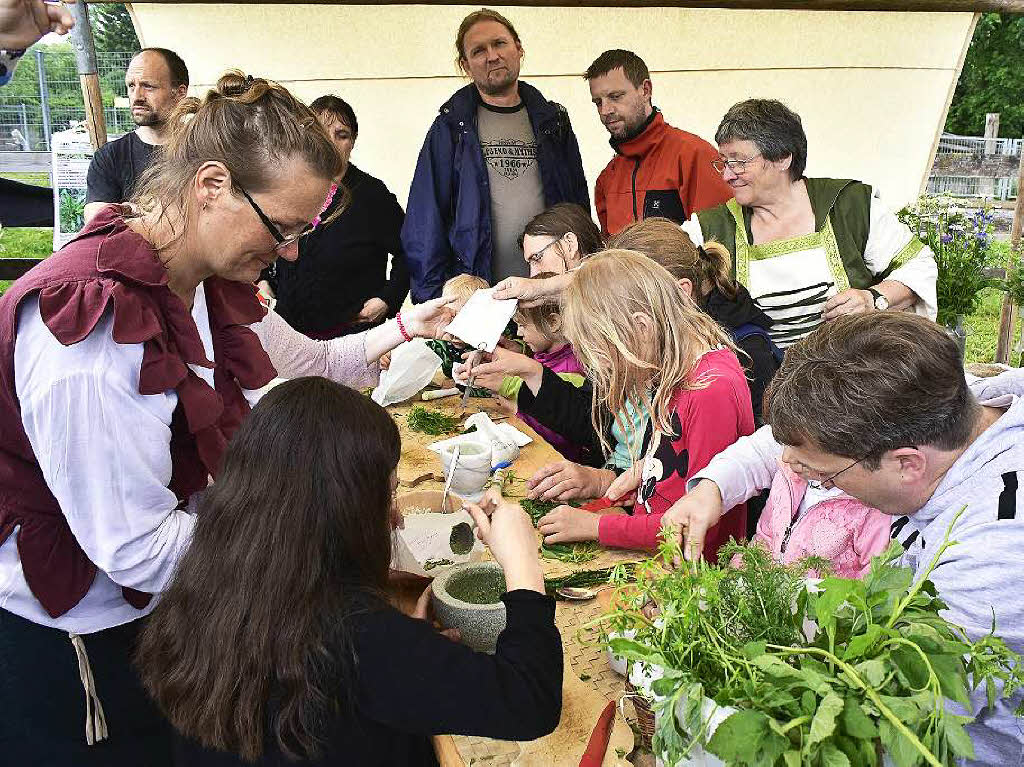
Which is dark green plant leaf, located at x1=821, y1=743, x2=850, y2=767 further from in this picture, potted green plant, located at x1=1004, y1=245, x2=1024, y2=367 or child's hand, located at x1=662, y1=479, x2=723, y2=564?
potted green plant, located at x1=1004, y1=245, x2=1024, y2=367

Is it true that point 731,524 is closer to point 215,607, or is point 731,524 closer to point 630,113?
point 215,607

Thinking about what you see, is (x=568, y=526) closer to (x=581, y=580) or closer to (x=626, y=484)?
(x=581, y=580)

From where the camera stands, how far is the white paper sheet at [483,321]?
246 centimetres

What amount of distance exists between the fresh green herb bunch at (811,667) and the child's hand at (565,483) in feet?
3.68

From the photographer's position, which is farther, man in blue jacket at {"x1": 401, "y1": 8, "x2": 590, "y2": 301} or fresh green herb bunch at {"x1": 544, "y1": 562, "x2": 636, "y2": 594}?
man in blue jacket at {"x1": 401, "y1": 8, "x2": 590, "y2": 301}

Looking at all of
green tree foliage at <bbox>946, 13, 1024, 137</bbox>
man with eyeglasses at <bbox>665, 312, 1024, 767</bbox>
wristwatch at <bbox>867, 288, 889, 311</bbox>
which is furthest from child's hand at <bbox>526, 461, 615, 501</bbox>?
green tree foliage at <bbox>946, 13, 1024, 137</bbox>

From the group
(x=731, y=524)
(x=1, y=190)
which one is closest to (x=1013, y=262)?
(x=731, y=524)

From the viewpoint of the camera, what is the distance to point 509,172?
4262mm

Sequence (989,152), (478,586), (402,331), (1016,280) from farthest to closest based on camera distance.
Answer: (989,152) < (1016,280) < (402,331) < (478,586)

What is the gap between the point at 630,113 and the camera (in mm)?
4098

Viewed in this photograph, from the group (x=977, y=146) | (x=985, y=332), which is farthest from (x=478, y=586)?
(x=977, y=146)

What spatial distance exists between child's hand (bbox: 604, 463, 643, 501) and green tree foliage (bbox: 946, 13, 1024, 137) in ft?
33.0

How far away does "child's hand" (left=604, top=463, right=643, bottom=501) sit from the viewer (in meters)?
2.21

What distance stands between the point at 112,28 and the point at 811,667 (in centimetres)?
619
